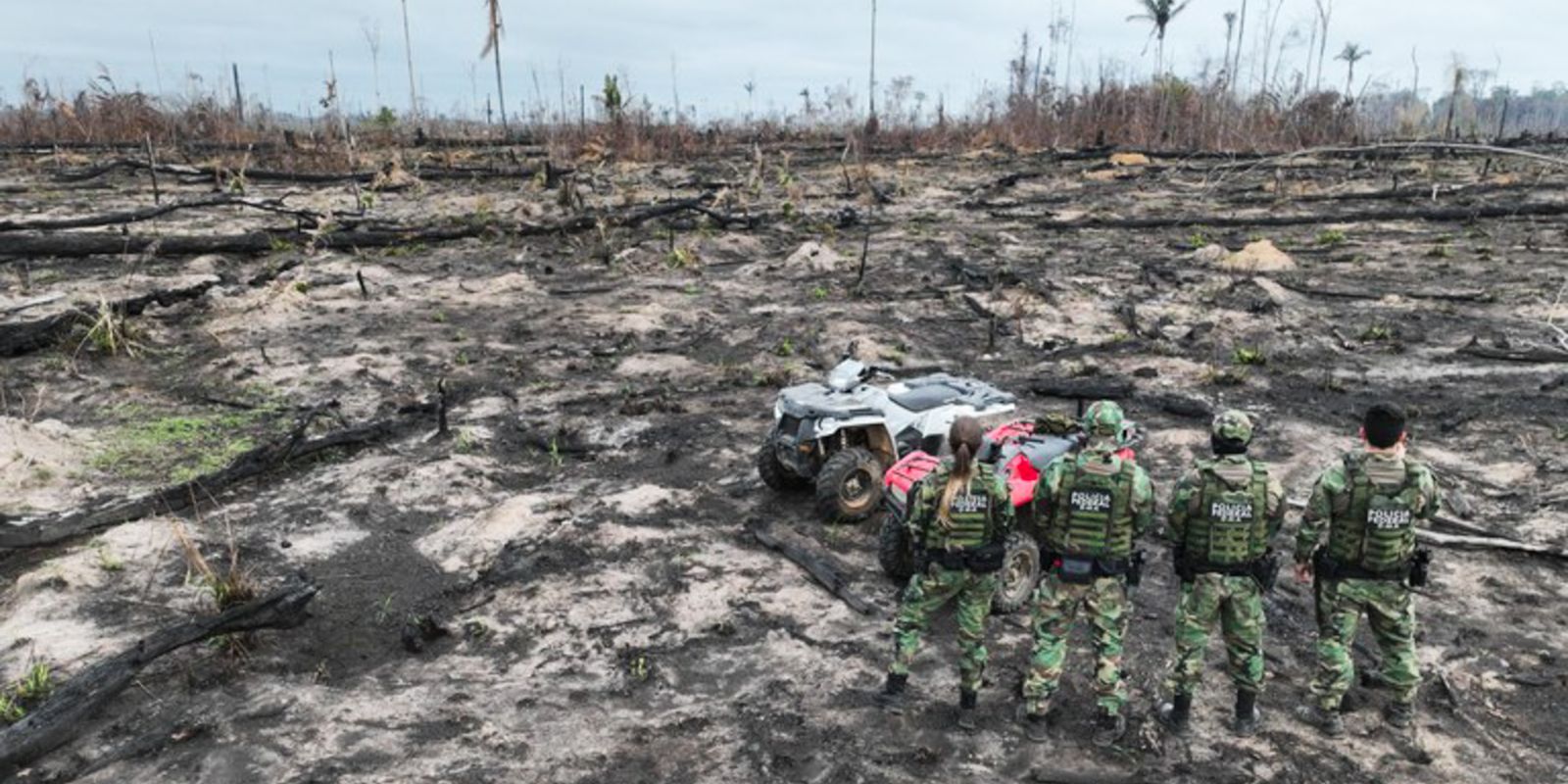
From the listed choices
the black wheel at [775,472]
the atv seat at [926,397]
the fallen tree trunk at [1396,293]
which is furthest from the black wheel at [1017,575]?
the fallen tree trunk at [1396,293]

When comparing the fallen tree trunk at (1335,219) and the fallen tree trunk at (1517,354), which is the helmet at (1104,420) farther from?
the fallen tree trunk at (1335,219)

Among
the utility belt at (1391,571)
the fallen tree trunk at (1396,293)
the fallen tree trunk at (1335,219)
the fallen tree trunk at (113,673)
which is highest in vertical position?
the fallen tree trunk at (1335,219)

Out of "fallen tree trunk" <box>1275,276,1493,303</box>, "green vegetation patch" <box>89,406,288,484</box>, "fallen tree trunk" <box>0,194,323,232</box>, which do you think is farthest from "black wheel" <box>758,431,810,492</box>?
"fallen tree trunk" <box>0,194,323,232</box>

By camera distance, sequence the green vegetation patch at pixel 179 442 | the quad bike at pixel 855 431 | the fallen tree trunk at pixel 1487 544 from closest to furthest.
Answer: the fallen tree trunk at pixel 1487 544
the quad bike at pixel 855 431
the green vegetation patch at pixel 179 442

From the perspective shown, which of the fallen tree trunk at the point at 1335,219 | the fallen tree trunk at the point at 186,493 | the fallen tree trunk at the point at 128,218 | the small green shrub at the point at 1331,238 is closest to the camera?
the fallen tree trunk at the point at 186,493

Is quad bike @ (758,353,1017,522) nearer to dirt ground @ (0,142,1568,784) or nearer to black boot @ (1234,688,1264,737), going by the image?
dirt ground @ (0,142,1568,784)

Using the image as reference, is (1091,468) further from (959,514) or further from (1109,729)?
(1109,729)

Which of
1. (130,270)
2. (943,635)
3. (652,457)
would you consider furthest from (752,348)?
(130,270)

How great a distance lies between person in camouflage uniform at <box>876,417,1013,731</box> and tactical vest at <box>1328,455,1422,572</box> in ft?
4.85

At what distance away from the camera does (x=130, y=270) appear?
12914 mm

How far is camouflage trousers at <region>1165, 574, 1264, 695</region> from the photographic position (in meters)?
4.23

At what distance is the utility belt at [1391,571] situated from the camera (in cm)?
421

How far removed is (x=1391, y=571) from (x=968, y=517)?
1878 mm

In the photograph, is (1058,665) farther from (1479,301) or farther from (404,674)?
(1479,301)
